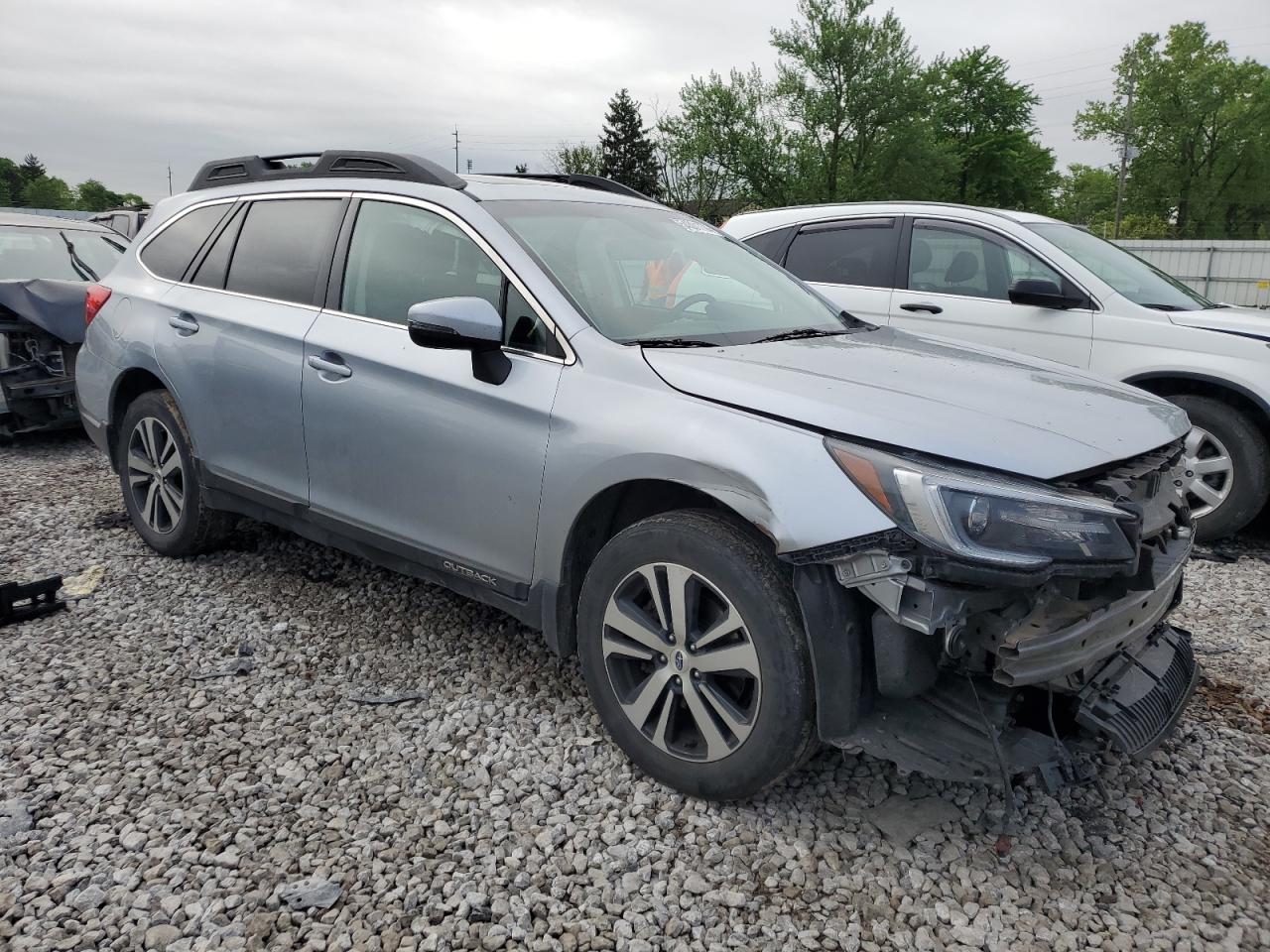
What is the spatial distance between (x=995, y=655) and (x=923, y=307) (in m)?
4.35

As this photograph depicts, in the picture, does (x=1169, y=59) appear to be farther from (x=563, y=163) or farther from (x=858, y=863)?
(x=858, y=863)

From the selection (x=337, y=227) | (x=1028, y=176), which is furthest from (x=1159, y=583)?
(x=1028, y=176)

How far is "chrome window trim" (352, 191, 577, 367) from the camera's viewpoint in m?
2.87

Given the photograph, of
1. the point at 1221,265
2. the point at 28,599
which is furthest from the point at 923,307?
the point at 1221,265

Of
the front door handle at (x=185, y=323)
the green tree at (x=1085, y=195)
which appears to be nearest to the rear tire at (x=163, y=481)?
the front door handle at (x=185, y=323)

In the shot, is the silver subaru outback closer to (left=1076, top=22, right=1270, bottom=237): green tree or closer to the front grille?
the front grille

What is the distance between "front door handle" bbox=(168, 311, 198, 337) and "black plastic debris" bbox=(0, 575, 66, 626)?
1191 mm

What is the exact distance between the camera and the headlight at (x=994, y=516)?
213 cm

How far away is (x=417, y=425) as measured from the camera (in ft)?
10.3

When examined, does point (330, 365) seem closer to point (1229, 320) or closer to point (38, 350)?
point (38, 350)

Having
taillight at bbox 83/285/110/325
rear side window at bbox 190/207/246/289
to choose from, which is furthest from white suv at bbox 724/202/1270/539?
taillight at bbox 83/285/110/325

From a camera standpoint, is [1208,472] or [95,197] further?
[95,197]

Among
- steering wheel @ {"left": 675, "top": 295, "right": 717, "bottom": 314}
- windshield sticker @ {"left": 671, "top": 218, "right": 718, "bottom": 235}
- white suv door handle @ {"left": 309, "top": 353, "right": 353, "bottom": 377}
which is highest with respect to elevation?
windshield sticker @ {"left": 671, "top": 218, "right": 718, "bottom": 235}

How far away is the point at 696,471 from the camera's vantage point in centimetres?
247
